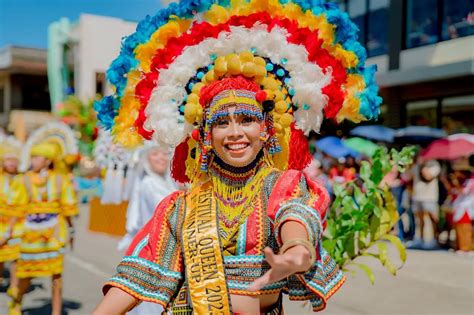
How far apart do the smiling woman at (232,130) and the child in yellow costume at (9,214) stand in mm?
2858

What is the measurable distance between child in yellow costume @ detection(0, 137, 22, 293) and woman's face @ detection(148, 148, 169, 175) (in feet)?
Answer: 4.47

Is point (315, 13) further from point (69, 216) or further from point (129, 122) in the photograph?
point (69, 216)

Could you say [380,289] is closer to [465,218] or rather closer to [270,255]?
[465,218]

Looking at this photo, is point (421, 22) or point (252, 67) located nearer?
point (252, 67)

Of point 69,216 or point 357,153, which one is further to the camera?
point 357,153

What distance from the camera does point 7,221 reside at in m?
5.19

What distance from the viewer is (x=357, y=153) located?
39.1 feet

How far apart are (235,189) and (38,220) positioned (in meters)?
3.21

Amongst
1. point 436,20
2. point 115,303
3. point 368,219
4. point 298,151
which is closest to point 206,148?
point 298,151

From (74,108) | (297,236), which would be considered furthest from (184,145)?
(74,108)

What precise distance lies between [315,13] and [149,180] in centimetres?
250

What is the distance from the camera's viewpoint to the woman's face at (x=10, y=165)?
5707 mm

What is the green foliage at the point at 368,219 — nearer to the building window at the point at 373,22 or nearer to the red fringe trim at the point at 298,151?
the red fringe trim at the point at 298,151

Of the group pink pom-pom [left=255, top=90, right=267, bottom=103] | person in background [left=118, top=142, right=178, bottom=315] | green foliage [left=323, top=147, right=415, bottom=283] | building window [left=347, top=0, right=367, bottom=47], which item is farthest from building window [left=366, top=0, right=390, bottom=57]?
pink pom-pom [left=255, top=90, right=267, bottom=103]
